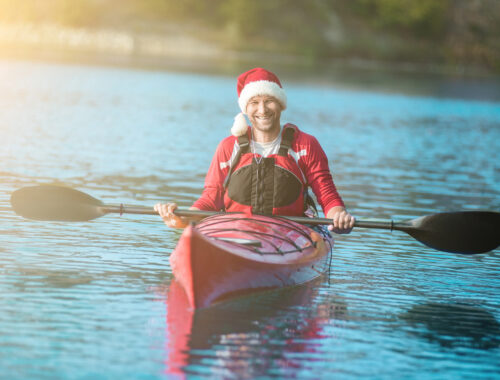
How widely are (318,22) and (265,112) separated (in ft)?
288

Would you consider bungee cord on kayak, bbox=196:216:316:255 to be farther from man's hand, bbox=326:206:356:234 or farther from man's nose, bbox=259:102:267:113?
man's nose, bbox=259:102:267:113

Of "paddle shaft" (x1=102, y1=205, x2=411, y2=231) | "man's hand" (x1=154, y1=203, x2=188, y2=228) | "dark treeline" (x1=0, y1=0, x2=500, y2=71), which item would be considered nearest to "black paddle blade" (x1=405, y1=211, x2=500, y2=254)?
"paddle shaft" (x1=102, y1=205, x2=411, y2=231)

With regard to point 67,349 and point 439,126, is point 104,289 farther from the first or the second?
point 439,126

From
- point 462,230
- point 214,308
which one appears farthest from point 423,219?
point 214,308

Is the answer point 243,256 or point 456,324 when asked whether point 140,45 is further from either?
point 456,324

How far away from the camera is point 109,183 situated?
12117mm

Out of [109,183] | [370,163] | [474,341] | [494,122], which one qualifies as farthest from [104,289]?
[494,122]

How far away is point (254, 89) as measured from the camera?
739 cm

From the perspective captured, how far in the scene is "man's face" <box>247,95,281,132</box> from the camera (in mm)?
7328

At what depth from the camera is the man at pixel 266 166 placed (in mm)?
7309

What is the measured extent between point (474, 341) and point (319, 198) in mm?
1862

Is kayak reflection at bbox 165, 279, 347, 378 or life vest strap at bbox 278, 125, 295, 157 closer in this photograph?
kayak reflection at bbox 165, 279, 347, 378

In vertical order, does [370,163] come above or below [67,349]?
above

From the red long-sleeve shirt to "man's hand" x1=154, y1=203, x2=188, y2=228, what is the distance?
354 mm
